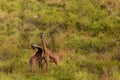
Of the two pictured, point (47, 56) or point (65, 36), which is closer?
point (47, 56)

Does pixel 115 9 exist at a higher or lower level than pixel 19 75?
higher

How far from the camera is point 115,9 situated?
1438 centimetres

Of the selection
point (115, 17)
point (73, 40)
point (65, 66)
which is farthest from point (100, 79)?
point (115, 17)

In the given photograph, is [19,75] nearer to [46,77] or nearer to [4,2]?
[46,77]

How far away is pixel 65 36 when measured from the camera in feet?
41.6

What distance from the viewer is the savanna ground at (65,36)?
32.3 ft

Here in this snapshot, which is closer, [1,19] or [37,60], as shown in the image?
[37,60]

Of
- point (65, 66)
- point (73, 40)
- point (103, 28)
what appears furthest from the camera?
point (103, 28)

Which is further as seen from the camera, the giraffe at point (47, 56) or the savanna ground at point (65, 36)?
the savanna ground at point (65, 36)

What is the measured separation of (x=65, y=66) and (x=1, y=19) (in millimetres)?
4796

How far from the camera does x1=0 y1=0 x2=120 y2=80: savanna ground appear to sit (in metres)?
9.84

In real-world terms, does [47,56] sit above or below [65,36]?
above

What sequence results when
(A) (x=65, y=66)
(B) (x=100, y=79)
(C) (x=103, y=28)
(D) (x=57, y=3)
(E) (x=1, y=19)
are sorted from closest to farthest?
(B) (x=100, y=79) → (A) (x=65, y=66) → (C) (x=103, y=28) → (E) (x=1, y=19) → (D) (x=57, y=3)

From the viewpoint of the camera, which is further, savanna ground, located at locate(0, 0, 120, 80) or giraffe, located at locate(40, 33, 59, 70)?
savanna ground, located at locate(0, 0, 120, 80)
